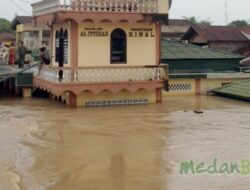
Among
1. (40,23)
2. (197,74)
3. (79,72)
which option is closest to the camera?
(79,72)

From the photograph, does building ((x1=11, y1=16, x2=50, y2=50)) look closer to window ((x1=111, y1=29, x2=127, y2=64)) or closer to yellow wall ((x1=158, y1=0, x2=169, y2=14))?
window ((x1=111, y1=29, x2=127, y2=64))

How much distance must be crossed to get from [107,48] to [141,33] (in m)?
1.46

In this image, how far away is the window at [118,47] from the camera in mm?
17000

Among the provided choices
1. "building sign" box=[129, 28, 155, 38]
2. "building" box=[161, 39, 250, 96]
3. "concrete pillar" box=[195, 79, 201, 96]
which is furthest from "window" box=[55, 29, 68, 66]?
"concrete pillar" box=[195, 79, 201, 96]

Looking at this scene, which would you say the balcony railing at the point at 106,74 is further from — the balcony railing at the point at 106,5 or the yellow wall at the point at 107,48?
the balcony railing at the point at 106,5

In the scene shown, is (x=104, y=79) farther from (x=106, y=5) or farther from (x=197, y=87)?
(x=197, y=87)

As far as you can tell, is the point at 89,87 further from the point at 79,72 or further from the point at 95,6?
the point at 95,6

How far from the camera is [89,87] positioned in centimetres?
1570

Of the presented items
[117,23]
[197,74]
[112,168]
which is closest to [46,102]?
[117,23]

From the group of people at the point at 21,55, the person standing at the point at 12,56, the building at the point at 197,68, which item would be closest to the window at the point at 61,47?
the group of people at the point at 21,55

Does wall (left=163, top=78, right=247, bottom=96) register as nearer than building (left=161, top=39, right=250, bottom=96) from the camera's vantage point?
Yes

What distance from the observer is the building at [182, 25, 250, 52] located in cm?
2600

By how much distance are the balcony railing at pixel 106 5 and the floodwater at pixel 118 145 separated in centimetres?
348

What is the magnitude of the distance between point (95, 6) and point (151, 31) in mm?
2548
